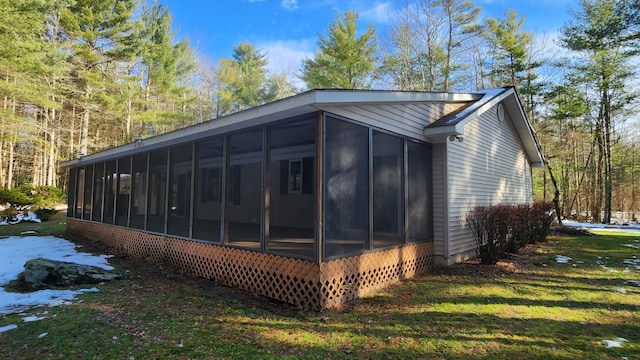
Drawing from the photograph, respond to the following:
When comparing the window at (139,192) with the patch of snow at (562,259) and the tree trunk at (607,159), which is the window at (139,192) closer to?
the patch of snow at (562,259)

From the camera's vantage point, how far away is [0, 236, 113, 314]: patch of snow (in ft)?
15.7

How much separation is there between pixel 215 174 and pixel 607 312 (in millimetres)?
9308

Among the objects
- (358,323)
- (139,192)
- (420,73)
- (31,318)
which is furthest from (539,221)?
(420,73)

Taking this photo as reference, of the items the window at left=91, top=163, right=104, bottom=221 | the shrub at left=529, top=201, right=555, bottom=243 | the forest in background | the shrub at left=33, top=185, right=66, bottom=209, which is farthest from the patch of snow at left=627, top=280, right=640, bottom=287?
the shrub at left=33, top=185, right=66, bottom=209

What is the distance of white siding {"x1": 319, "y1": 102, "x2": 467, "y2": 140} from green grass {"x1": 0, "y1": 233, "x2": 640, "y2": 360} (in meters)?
2.76

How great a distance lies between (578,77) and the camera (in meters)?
19.0

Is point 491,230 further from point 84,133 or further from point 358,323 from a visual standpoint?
point 84,133

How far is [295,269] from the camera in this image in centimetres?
464

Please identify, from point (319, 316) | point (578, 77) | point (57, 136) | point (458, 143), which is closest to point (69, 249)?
point (319, 316)

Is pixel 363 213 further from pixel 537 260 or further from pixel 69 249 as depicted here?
pixel 69 249

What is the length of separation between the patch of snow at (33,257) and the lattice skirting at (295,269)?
1566mm

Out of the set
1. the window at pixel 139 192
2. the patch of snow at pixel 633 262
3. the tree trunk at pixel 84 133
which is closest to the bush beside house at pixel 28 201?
the tree trunk at pixel 84 133

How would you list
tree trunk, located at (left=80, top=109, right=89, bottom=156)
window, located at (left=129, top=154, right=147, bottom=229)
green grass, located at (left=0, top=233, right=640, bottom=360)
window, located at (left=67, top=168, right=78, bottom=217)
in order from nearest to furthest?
green grass, located at (left=0, top=233, right=640, bottom=360), window, located at (left=129, top=154, right=147, bottom=229), window, located at (left=67, top=168, right=78, bottom=217), tree trunk, located at (left=80, top=109, right=89, bottom=156)

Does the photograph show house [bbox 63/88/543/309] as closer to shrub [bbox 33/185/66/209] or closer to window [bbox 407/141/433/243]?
window [bbox 407/141/433/243]
